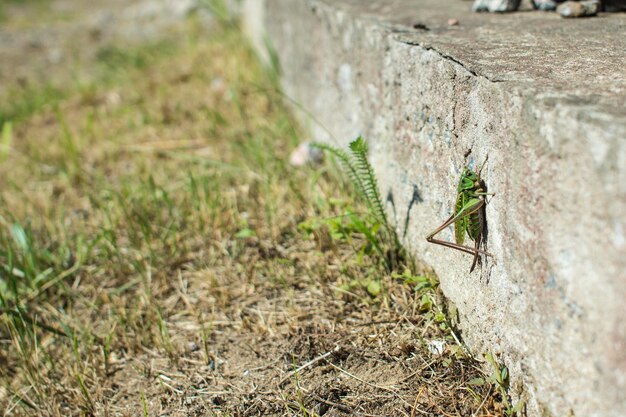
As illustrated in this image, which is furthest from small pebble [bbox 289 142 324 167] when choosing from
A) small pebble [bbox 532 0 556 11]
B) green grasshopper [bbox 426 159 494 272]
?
green grasshopper [bbox 426 159 494 272]

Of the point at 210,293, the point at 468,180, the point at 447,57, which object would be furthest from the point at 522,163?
the point at 210,293

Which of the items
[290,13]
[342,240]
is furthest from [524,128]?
[290,13]

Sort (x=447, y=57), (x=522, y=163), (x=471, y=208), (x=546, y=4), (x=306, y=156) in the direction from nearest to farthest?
1. (x=522, y=163)
2. (x=471, y=208)
3. (x=447, y=57)
4. (x=546, y=4)
5. (x=306, y=156)

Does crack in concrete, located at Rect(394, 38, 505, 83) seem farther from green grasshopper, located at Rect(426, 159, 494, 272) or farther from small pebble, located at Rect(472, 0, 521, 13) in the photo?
small pebble, located at Rect(472, 0, 521, 13)

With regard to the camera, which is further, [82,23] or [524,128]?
[82,23]

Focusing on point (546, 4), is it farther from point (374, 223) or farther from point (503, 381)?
point (503, 381)

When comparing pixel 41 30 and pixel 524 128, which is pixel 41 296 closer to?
pixel 524 128

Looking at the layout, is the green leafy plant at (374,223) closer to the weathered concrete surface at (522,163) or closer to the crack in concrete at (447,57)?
the weathered concrete surface at (522,163)
